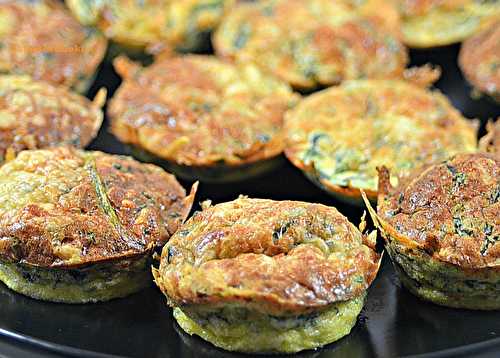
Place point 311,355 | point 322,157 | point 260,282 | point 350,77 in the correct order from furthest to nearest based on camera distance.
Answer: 1. point 350,77
2. point 322,157
3. point 311,355
4. point 260,282

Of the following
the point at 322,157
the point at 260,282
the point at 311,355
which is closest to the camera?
the point at 260,282

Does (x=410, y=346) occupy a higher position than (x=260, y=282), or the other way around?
(x=260, y=282)

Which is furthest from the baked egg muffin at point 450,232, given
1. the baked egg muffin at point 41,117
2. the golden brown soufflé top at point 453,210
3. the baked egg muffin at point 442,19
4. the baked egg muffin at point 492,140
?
the baked egg muffin at point 442,19

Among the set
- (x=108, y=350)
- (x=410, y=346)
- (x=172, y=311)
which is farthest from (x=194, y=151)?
(x=410, y=346)

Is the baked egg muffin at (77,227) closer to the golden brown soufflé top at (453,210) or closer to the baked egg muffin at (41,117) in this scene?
the baked egg muffin at (41,117)

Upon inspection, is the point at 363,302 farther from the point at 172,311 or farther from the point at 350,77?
the point at 350,77

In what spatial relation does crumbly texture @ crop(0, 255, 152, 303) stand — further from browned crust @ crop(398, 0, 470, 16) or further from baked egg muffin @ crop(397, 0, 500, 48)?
browned crust @ crop(398, 0, 470, 16)

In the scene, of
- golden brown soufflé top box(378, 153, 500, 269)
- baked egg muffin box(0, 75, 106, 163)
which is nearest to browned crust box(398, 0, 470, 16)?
golden brown soufflé top box(378, 153, 500, 269)
